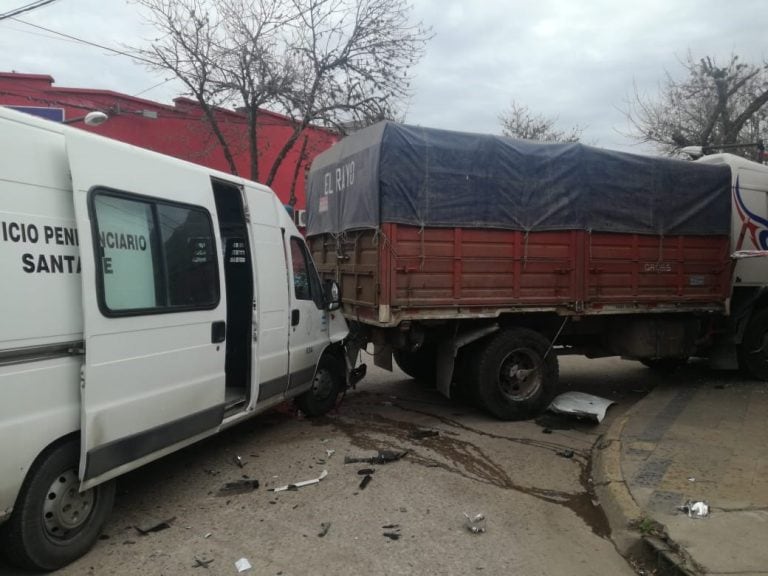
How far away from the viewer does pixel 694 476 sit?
461cm

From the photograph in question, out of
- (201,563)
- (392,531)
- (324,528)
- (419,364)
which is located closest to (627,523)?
(392,531)

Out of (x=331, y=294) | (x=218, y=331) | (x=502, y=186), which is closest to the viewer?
(x=218, y=331)

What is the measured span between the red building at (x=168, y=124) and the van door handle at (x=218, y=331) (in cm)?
978

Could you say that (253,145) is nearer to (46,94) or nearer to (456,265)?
(46,94)

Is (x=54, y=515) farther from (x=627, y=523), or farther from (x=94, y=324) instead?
(x=627, y=523)

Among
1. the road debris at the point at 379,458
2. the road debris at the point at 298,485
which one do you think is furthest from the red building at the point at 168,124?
the road debris at the point at 298,485

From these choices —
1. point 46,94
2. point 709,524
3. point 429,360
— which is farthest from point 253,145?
point 709,524

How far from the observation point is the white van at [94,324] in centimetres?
302

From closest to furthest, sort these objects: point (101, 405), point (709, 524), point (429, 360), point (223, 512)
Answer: point (101, 405) < point (709, 524) < point (223, 512) < point (429, 360)

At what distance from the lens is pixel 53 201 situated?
3227 mm

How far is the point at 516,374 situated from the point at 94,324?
468 cm

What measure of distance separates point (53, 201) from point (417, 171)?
3607 mm

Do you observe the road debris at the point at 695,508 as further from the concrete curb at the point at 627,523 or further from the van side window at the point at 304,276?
the van side window at the point at 304,276

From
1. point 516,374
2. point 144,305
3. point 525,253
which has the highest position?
point 525,253
